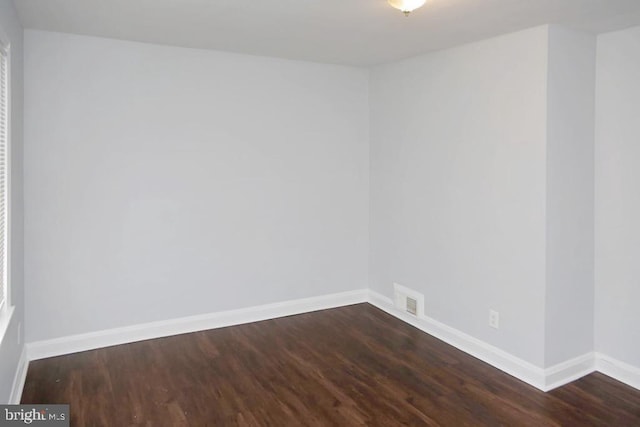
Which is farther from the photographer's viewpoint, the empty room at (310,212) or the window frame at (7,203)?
the empty room at (310,212)

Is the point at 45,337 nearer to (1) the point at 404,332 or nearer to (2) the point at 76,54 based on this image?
(2) the point at 76,54

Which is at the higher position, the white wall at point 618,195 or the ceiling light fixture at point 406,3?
the ceiling light fixture at point 406,3

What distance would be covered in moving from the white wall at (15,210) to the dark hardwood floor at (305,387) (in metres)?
0.38

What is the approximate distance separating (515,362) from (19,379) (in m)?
3.24

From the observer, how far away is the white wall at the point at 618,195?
116 inches

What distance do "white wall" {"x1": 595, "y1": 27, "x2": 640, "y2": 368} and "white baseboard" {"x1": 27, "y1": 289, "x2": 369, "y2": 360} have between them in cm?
221

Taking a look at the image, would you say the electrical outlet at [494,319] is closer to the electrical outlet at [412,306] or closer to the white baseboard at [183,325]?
the electrical outlet at [412,306]

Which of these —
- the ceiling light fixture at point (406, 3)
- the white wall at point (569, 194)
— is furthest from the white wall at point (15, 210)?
the white wall at point (569, 194)

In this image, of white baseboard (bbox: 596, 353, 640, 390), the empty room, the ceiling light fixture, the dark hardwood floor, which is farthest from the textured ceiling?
the dark hardwood floor

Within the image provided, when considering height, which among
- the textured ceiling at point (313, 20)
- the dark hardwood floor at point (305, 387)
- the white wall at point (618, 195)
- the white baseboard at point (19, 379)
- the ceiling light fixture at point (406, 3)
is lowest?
the dark hardwood floor at point (305, 387)

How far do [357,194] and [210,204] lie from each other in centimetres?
150

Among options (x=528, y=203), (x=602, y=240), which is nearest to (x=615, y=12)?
(x=528, y=203)

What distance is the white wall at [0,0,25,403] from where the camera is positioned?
2458 mm

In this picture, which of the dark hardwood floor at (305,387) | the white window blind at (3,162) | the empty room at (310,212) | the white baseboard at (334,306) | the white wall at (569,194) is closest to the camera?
the white window blind at (3,162)
